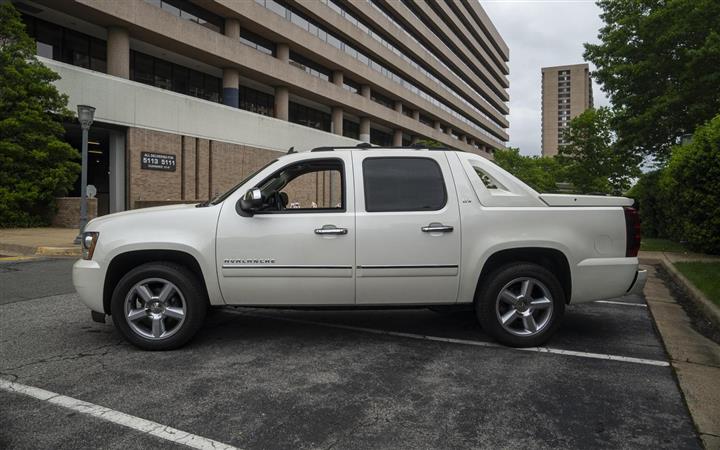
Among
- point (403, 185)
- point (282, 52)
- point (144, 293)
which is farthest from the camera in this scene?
point (282, 52)

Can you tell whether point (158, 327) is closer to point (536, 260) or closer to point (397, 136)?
point (536, 260)

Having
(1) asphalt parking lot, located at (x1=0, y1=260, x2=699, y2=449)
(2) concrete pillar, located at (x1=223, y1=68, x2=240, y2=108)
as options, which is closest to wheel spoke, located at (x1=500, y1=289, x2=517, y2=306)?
(1) asphalt parking lot, located at (x1=0, y1=260, x2=699, y2=449)

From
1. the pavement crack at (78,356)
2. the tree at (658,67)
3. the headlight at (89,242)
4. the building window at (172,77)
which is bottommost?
the pavement crack at (78,356)

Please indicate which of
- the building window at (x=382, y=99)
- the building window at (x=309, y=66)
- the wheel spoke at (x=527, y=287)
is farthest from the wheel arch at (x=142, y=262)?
the building window at (x=382, y=99)

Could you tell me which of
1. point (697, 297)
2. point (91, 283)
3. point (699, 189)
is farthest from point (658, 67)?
point (91, 283)

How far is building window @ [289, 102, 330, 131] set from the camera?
3869 centimetres

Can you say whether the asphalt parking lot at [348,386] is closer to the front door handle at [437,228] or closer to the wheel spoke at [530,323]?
the wheel spoke at [530,323]

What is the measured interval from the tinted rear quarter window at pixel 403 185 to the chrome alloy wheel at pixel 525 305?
102cm

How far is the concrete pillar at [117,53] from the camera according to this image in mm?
23156

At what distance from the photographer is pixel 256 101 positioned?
113 ft

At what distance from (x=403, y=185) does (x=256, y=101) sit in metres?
31.8

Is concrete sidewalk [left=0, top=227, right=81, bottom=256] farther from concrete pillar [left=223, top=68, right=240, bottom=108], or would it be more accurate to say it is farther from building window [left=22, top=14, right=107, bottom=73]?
concrete pillar [left=223, top=68, right=240, bottom=108]

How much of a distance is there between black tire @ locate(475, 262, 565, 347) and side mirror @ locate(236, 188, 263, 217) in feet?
7.18

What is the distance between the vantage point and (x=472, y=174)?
15.6 ft
